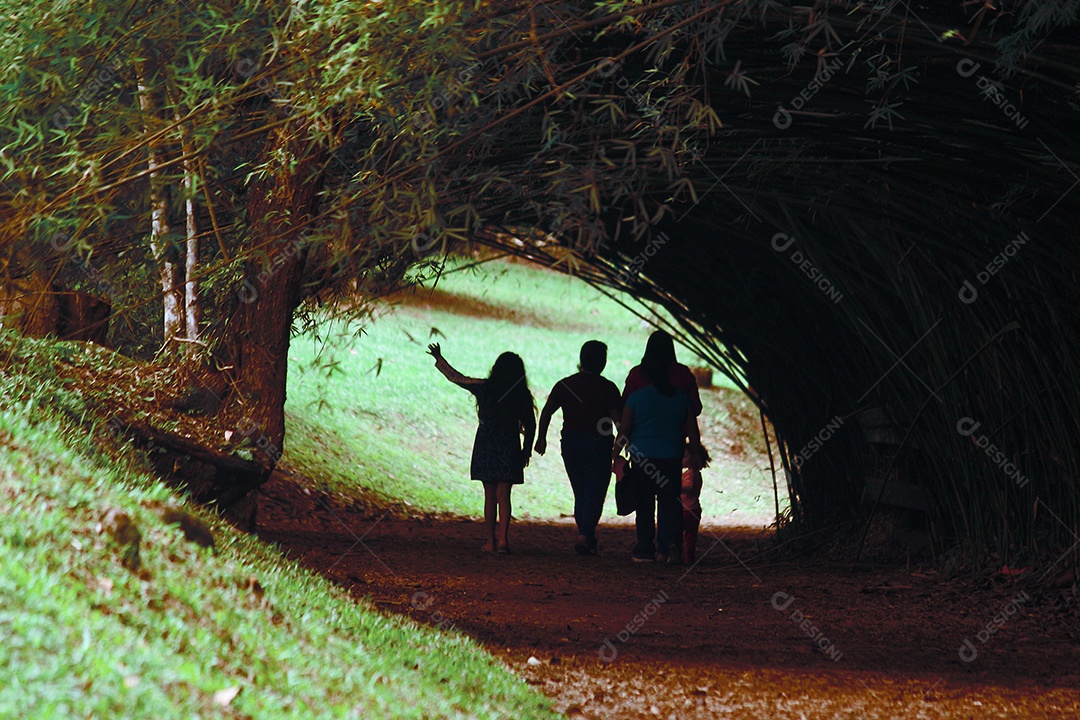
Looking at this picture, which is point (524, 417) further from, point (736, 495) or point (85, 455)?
point (736, 495)

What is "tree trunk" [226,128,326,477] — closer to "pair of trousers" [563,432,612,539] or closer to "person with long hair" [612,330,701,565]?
"pair of trousers" [563,432,612,539]

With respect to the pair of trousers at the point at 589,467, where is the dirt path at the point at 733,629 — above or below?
below

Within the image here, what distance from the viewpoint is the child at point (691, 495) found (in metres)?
7.34

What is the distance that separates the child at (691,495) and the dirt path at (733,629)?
0.27 meters

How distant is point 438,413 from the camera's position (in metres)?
16.8

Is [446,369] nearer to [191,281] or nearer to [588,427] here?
[588,427]

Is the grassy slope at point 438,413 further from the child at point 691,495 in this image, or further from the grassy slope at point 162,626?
the grassy slope at point 162,626

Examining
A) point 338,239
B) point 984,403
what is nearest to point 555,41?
point 338,239

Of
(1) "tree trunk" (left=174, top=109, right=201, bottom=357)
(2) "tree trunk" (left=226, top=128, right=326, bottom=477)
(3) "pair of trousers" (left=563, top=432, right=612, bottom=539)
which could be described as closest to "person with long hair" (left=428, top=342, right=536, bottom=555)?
(3) "pair of trousers" (left=563, top=432, right=612, bottom=539)

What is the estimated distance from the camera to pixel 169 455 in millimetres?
5340

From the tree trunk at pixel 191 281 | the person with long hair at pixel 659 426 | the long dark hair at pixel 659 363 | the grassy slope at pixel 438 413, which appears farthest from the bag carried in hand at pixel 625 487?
the tree trunk at pixel 191 281

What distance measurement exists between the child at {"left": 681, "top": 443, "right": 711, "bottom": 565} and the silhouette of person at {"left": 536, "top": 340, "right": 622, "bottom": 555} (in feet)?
1.79

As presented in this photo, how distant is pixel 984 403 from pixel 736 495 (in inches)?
375

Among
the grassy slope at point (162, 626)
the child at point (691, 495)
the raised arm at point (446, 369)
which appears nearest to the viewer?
the grassy slope at point (162, 626)
